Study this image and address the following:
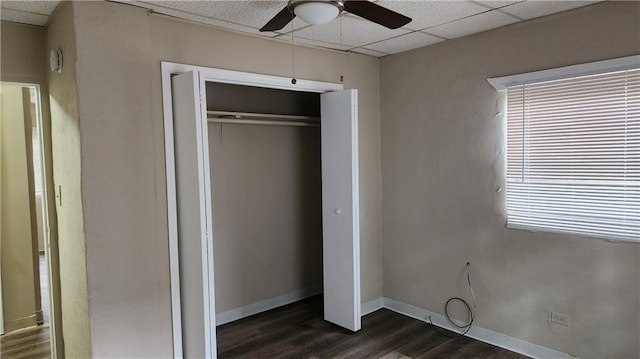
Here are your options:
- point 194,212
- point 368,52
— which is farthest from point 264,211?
point 368,52

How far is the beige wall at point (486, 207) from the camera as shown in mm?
2771

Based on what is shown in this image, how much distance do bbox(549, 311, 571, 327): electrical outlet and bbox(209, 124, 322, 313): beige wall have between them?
2.37 m

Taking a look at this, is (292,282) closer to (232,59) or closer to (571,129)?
(232,59)

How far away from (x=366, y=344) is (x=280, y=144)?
6.72 feet

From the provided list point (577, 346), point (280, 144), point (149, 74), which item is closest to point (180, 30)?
point (149, 74)

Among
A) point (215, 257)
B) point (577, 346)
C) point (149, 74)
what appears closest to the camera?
point (149, 74)

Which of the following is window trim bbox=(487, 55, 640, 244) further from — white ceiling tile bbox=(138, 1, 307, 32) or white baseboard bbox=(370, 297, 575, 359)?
white ceiling tile bbox=(138, 1, 307, 32)

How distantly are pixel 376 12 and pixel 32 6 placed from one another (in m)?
2.03

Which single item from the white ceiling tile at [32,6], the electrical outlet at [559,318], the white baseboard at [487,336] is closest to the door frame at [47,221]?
the white ceiling tile at [32,6]

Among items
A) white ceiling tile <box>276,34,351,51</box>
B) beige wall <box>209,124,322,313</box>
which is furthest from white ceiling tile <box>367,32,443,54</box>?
beige wall <box>209,124,322,313</box>

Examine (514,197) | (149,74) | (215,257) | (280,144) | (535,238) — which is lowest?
(215,257)

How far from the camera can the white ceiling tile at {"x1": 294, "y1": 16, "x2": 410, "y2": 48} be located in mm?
3018

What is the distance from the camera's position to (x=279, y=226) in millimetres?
4391

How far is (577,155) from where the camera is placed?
113 inches
